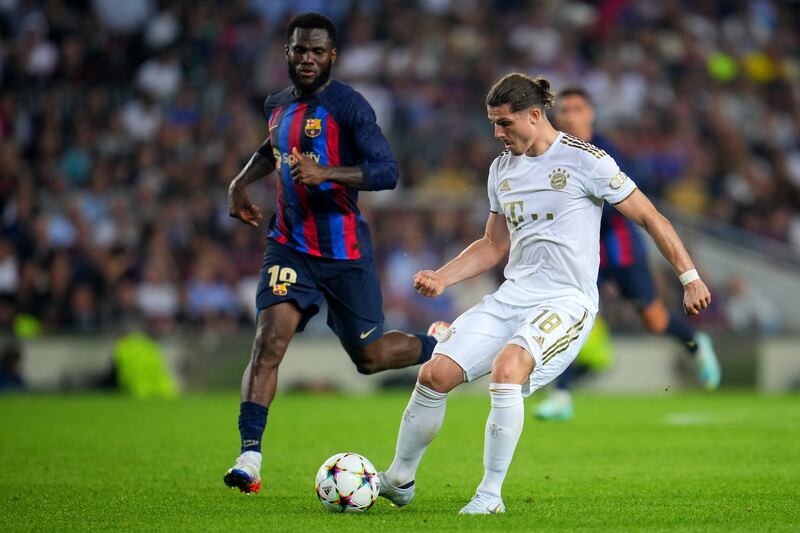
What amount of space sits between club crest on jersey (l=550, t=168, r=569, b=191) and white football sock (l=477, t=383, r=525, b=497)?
3.56 feet

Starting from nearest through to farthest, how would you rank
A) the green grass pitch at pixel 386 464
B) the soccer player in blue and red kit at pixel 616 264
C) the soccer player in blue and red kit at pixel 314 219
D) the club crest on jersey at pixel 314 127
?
1. the green grass pitch at pixel 386 464
2. the soccer player in blue and red kit at pixel 314 219
3. the club crest on jersey at pixel 314 127
4. the soccer player in blue and red kit at pixel 616 264

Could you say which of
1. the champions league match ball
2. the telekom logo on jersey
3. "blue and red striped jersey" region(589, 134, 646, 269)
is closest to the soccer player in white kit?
the champions league match ball

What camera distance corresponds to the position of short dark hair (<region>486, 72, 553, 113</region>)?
6582 mm

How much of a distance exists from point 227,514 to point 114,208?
1248 centimetres

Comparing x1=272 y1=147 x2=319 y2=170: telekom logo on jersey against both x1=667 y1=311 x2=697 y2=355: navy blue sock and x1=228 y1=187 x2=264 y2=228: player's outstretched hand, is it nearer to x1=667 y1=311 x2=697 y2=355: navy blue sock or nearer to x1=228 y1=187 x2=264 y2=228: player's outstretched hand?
x1=228 y1=187 x2=264 y2=228: player's outstretched hand

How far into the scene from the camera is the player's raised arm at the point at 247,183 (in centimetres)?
818

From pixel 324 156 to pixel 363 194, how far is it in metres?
10.3

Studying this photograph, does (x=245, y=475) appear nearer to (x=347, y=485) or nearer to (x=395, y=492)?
(x=347, y=485)

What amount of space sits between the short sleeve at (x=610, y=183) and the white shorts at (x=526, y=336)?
59 centimetres

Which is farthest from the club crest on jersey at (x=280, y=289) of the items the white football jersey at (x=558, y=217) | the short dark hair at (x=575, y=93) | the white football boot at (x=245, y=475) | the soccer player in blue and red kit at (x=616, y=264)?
the short dark hair at (x=575, y=93)

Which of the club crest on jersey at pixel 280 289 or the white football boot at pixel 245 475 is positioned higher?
the club crest on jersey at pixel 280 289

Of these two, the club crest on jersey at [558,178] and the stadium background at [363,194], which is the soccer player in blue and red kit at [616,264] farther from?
the club crest on jersey at [558,178]

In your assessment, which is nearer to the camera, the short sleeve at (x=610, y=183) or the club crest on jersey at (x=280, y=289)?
the short sleeve at (x=610, y=183)

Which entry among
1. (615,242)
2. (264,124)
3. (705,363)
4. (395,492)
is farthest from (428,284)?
(264,124)
